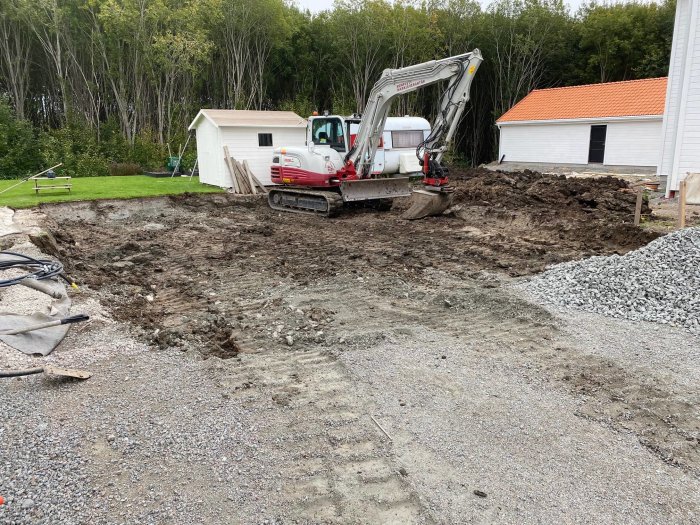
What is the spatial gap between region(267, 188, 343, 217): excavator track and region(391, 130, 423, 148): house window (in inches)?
200

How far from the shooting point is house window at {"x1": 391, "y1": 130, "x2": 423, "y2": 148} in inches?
711

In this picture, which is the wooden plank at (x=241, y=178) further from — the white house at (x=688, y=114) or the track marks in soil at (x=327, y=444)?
the track marks in soil at (x=327, y=444)

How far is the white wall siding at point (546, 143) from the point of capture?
2339 cm

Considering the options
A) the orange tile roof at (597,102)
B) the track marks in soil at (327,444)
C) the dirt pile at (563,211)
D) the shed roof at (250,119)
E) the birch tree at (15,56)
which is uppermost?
the birch tree at (15,56)

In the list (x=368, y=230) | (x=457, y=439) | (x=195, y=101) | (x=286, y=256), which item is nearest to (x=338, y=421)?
(x=457, y=439)

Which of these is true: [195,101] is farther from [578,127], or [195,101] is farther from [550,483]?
[550,483]

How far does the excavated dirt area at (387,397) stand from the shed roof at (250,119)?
9.88m

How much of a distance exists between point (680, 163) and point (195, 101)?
77.8 feet

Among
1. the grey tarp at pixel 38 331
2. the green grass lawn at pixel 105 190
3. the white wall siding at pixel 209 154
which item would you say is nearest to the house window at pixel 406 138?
the white wall siding at pixel 209 154

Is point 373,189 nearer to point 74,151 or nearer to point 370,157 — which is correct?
point 370,157

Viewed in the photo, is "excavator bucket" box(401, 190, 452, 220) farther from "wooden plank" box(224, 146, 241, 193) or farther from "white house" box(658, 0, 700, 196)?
"wooden plank" box(224, 146, 241, 193)

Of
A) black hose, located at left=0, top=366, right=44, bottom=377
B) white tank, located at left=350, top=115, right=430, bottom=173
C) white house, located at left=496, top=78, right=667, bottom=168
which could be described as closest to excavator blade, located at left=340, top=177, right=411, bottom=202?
white tank, located at left=350, top=115, right=430, bottom=173

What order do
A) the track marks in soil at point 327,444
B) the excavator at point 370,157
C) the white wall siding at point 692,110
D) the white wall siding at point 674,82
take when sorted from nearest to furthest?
1. the track marks in soil at point 327,444
2. the excavator at point 370,157
3. the white wall siding at point 692,110
4. the white wall siding at point 674,82

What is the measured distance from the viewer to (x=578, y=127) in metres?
23.3
